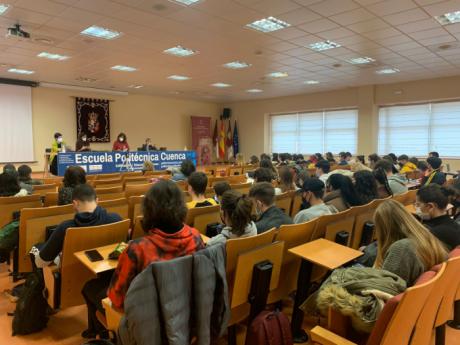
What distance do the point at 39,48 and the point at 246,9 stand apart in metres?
4.75

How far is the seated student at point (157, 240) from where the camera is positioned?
1584 mm

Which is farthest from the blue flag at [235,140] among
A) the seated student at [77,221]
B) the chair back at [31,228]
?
the seated student at [77,221]

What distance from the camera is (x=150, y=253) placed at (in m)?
1.58

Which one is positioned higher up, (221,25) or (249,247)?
(221,25)

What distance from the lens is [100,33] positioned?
6336 millimetres

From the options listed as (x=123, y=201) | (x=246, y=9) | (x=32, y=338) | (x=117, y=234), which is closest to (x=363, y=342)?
(x=117, y=234)

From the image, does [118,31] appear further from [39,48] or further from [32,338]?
[32,338]

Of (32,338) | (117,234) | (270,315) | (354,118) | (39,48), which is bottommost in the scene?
(32,338)

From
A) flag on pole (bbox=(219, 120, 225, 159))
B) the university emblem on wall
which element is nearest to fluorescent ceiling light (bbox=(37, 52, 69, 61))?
the university emblem on wall

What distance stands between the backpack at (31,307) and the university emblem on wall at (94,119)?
36.3 ft

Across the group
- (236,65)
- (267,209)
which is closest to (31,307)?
(267,209)

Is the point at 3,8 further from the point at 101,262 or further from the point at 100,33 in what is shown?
the point at 101,262

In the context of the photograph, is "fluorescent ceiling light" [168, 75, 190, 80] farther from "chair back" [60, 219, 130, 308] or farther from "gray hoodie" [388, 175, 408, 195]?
"chair back" [60, 219, 130, 308]

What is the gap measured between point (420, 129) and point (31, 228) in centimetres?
1173
